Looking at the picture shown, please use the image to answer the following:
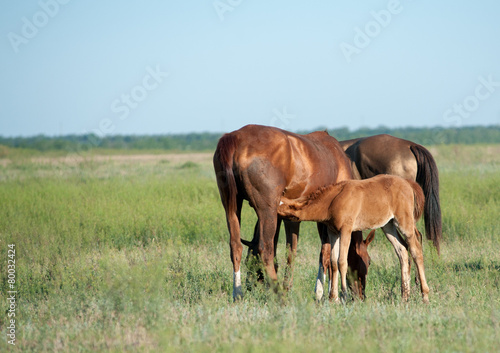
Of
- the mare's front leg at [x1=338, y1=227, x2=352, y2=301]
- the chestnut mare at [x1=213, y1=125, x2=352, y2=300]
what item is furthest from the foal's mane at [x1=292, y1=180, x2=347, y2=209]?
the mare's front leg at [x1=338, y1=227, x2=352, y2=301]

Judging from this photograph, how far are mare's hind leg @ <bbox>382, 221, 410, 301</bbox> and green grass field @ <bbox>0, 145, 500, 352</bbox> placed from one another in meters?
0.25

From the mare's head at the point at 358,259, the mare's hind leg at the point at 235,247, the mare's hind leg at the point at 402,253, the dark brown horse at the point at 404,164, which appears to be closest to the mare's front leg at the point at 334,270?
the mare's head at the point at 358,259

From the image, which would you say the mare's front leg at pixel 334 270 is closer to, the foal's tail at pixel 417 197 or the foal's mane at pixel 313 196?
the foal's mane at pixel 313 196

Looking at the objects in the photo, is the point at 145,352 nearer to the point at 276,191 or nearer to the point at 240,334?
the point at 240,334

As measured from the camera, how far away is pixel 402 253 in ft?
21.4

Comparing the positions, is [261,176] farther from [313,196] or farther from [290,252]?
[290,252]

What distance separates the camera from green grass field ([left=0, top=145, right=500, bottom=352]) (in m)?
4.42

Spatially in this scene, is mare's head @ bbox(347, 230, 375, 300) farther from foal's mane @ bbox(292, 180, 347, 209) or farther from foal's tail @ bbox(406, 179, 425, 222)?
foal's mane @ bbox(292, 180, 347, 209)

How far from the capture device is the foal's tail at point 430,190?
849cm

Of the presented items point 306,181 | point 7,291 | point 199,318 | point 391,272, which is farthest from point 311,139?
point 7,291

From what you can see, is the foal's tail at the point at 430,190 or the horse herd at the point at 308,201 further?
the foal's tail at the point at 430,190

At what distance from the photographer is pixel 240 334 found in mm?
4492

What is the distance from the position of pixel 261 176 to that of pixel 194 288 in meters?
1.96

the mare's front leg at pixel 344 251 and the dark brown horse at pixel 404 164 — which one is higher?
the dark brown horse at pixel 404 164
